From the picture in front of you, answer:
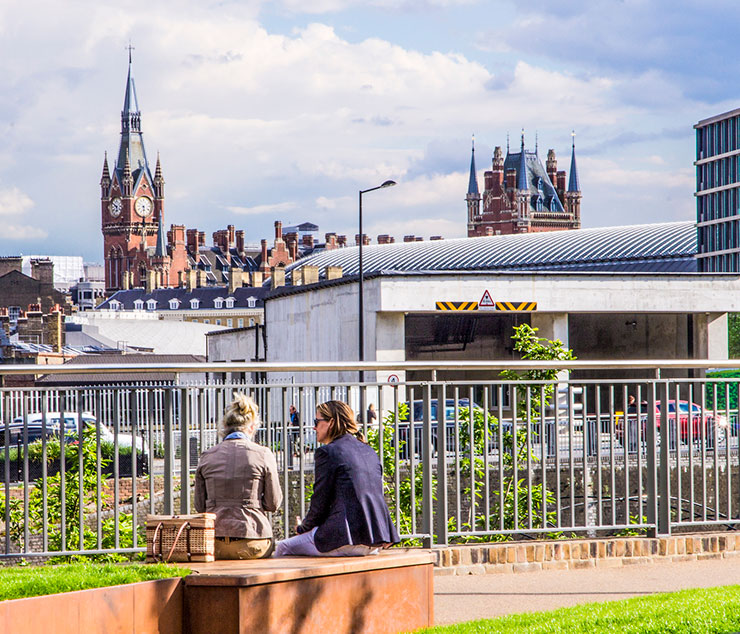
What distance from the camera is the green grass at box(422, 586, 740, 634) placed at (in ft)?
19.1

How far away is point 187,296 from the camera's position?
18000 centimetres

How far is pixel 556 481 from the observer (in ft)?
29.8

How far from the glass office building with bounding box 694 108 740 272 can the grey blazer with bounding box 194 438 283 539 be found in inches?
4001

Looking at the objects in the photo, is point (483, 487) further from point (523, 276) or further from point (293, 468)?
point (523, 276)

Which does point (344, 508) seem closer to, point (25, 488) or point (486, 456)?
point (25, 488)

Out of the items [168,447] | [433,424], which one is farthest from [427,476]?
[168,447]

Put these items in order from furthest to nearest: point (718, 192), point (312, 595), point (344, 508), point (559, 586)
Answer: point (718, 192) < point (559, 586) < point (344, 508) < point (312, 595)

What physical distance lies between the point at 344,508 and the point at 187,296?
576 feet

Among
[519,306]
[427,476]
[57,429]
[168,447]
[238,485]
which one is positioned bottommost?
[427,476]

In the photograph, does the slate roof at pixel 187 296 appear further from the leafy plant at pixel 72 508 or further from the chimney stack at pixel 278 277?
the leafy plant at pixel 72 508

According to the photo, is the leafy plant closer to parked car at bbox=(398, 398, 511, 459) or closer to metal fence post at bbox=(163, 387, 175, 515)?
metal fence post at bbox=(163, 387, 175, 515)

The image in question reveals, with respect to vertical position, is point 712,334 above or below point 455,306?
below

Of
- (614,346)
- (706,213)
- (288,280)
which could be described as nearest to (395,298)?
(614,346)

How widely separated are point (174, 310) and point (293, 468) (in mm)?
173967
